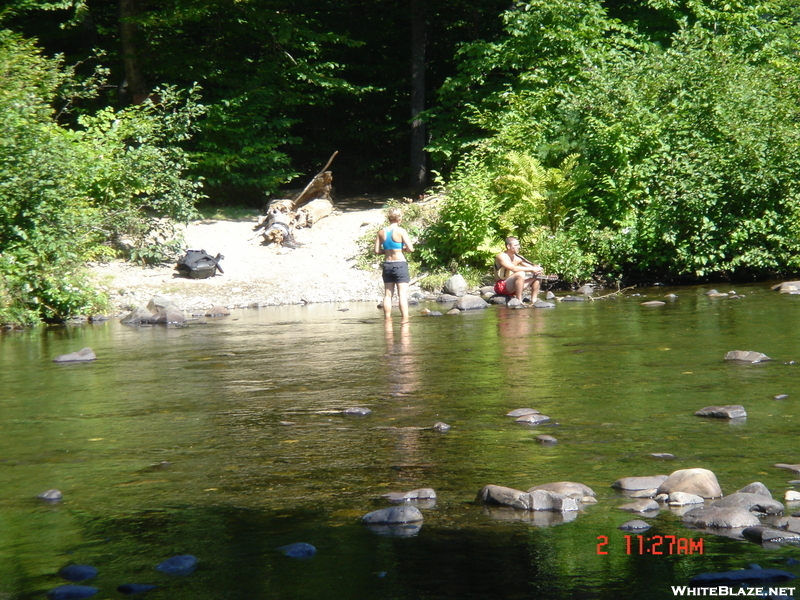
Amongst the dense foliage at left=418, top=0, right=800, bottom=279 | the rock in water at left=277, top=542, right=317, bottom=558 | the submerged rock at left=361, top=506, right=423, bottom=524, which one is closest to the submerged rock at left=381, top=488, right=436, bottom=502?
the submerged rock at left=361, top=506, right=423, bottom=524

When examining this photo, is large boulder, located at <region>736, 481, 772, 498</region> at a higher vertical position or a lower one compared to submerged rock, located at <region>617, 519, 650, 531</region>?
higher

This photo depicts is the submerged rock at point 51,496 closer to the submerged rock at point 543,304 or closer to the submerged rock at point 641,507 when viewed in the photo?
the submerged rock at point 641,507

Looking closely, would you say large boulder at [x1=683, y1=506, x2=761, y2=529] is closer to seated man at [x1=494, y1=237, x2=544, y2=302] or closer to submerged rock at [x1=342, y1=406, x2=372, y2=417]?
submerged rock at [x1=342, y1=406, x2=372, y2=417]

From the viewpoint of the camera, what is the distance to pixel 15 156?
14617 millimetres

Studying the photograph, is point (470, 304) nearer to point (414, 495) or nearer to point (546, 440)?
point (546, 440)

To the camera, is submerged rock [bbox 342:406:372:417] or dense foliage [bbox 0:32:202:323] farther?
dense foliage [bbox 0:32:202:323]

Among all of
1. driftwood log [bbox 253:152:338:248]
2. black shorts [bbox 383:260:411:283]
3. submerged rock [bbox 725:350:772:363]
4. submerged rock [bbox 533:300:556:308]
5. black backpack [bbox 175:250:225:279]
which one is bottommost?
submerged rock [bbox 725:350:772:363]

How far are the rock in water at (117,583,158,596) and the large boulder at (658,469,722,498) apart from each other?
243 centimetres

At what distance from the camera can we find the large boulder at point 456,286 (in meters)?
18.4

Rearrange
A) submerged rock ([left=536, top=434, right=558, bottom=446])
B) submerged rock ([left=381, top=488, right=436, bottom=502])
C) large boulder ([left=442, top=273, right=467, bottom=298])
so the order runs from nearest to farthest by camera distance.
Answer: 1. submerged rock ([left=381, top=488, right=436, bottom=502])
2. submerged rock ([left=536, top=434, right=558, bottom=446])
3. large boulder ([left=442, top=273, right=467, bottom=298])

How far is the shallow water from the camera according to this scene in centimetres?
331

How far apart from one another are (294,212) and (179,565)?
782 inches

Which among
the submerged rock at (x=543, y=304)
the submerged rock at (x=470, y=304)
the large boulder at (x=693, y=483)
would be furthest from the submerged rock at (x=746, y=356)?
the submerged rock at (x=470, y=304)

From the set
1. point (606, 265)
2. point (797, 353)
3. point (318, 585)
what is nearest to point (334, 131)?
point (606, 265)
